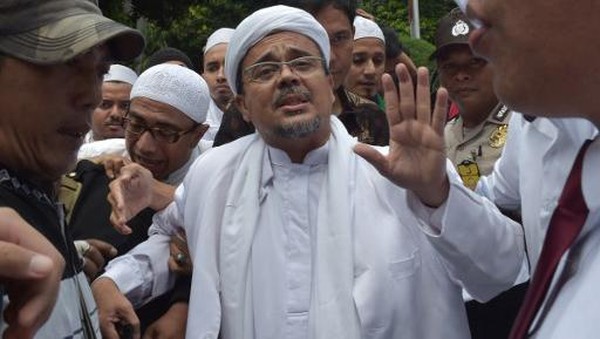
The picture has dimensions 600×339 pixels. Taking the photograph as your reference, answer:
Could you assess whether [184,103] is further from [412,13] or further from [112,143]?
[412,13]

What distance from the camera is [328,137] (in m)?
3.14

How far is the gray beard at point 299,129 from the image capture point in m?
3.04

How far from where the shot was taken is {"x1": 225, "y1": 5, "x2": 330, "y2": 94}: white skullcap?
3.23 metres

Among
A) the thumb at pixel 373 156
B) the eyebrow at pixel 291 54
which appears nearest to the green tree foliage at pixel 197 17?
the eyebrow at pixel 291 54

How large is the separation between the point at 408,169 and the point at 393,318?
1.77 ft

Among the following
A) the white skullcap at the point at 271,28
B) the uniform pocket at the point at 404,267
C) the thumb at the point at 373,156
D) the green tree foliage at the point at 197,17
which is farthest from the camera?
the green tree foliage at the point at 197,17

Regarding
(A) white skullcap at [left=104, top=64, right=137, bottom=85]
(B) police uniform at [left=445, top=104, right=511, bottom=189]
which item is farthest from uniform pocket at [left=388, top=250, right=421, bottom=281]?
(A) white skullcap at [left=104, top=64, right=137, bottom=85]

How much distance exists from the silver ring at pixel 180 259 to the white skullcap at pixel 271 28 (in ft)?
2.45

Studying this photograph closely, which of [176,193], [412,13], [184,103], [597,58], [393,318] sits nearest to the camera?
[597,58]

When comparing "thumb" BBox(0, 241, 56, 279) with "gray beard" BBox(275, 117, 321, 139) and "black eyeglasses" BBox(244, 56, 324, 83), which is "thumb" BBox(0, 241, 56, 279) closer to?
"gray beard" BBox(275, 117, 321, 139)

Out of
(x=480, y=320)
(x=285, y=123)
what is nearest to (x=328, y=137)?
(x=285, y=123)

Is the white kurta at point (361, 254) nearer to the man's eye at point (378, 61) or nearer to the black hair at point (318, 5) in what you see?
the black hair at point (318, 5)

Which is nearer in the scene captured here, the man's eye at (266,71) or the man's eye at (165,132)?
the man's eye at (266,71)

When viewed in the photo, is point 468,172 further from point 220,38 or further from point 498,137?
point 220,38
